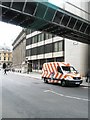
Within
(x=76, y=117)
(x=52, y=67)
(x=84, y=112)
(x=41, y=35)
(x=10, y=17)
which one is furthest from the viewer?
(x=41, y=35)

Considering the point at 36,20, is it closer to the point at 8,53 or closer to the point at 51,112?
the point at 51,112

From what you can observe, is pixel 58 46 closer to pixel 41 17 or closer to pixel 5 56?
pixel 41 17

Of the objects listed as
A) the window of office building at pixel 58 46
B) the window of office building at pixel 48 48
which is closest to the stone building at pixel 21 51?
the window of office building at pixel 48 48

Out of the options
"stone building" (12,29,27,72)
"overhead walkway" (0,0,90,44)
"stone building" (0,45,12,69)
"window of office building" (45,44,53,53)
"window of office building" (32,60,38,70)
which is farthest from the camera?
"stone building" (0,45,12,69)

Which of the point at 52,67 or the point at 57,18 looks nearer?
the point at 57,18

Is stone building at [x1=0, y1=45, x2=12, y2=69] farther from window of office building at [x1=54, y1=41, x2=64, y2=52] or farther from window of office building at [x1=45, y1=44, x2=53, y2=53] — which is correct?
window of office building at [x1=54, y1=41, x2=64, y2=52]

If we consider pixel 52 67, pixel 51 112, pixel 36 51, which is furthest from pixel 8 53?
pixel 51 112

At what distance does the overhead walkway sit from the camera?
18500 mm

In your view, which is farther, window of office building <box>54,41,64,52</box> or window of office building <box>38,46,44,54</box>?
window of office building <box>38,46,44,54</box>

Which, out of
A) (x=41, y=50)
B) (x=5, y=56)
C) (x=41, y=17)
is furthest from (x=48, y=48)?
(x=5, y=56)

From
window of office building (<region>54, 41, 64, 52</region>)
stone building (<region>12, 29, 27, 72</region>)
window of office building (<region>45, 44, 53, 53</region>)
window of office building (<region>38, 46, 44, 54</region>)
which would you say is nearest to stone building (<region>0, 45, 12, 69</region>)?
stone building (<region>12, 29, 27, 72</region>)

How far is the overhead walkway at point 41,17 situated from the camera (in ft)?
60.7

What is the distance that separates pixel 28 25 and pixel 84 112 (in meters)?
14.4

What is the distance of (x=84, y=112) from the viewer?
9.38 m
